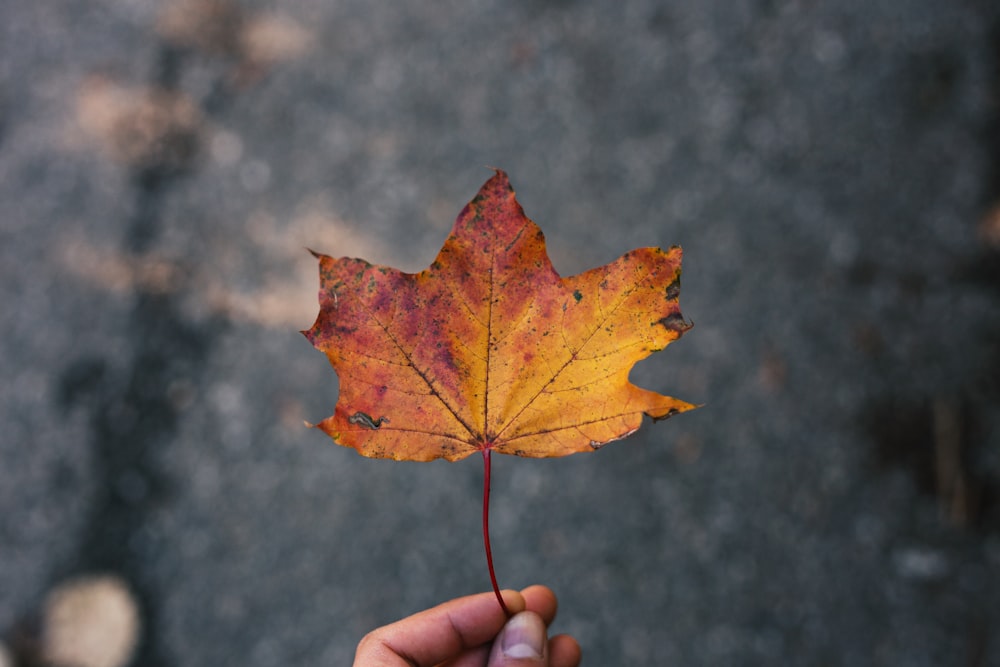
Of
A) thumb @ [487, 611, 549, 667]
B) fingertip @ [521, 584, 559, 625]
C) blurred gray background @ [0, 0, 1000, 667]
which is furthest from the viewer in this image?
blurred gray background @ [0, 0, 1000, 667]

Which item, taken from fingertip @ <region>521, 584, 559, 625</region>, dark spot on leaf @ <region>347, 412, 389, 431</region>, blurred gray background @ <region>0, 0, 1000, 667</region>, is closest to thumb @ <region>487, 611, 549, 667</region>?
fingertip @ <region>521, 584, 559, 625</region>

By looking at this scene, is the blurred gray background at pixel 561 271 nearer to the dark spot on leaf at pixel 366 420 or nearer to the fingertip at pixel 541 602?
the fingertip at pixel 541 602

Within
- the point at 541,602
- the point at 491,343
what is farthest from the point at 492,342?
the point at 541,602

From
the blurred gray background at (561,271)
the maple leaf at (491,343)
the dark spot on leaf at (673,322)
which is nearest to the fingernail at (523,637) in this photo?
the maple leaf at (491,343)

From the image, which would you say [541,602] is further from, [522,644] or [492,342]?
[492,342]

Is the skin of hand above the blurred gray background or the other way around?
the other way around

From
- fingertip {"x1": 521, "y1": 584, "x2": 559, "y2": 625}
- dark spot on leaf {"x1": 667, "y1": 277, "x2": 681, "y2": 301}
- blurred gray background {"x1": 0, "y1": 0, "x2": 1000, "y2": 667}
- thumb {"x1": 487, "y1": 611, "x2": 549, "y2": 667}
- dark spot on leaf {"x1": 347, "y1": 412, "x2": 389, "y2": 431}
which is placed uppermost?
blurred gray background {"x1": 0, "y1": 0, "x2": 1000, "y2": 667}

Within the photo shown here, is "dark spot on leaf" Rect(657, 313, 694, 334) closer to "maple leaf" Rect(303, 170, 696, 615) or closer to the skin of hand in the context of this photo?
"maple leaf" Rect(303, 170, 696, 615)

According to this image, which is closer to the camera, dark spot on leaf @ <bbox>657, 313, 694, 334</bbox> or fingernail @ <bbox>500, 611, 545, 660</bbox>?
dark spot on leaf @ <bbox>657, 313, 694, 334</bbox>
